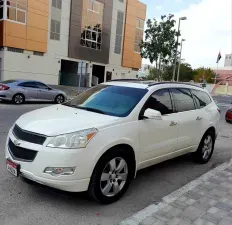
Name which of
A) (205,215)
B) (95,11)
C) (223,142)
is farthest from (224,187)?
(95,11)

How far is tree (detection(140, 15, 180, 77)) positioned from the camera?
26953 mm

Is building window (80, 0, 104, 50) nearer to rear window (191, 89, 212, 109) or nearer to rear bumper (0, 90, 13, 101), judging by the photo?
rear bumper (0, 90, 13, 101)

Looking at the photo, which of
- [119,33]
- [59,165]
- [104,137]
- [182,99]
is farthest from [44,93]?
[119,33]

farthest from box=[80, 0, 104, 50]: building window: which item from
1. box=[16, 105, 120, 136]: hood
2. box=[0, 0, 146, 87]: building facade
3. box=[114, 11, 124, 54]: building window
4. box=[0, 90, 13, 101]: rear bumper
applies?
box=[16, 105, 120, 136]: hood

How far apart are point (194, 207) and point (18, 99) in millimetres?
12286

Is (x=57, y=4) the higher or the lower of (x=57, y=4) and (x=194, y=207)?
the higher

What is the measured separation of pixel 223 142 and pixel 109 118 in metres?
5.71

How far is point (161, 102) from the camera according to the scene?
4.67m

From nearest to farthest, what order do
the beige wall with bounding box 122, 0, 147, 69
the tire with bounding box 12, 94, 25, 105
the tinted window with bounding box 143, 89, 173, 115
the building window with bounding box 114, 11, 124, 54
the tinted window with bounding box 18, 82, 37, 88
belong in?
the tinted window with bounding box 143, 89, 173, 115 < the tire with bounding box 12, 94, 25, 105 < the tinted window with bounding box 18, 82, 37, 88 < the building window with bounding box 114, 11, 124, 54 < the beige wall with bounding box 122, 0, 147, 69

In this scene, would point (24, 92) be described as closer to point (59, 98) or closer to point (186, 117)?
point (59, 98)

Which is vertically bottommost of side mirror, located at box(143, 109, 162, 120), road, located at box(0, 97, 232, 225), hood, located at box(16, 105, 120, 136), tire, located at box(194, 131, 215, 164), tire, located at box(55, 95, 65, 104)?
tire, located at box(55, 95, 65, 104)

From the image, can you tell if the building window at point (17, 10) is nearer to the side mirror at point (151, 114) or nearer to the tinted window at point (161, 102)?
the tinted window at point (161, 102)

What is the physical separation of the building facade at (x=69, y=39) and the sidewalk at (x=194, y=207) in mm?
18746

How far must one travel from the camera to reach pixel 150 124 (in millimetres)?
4262
